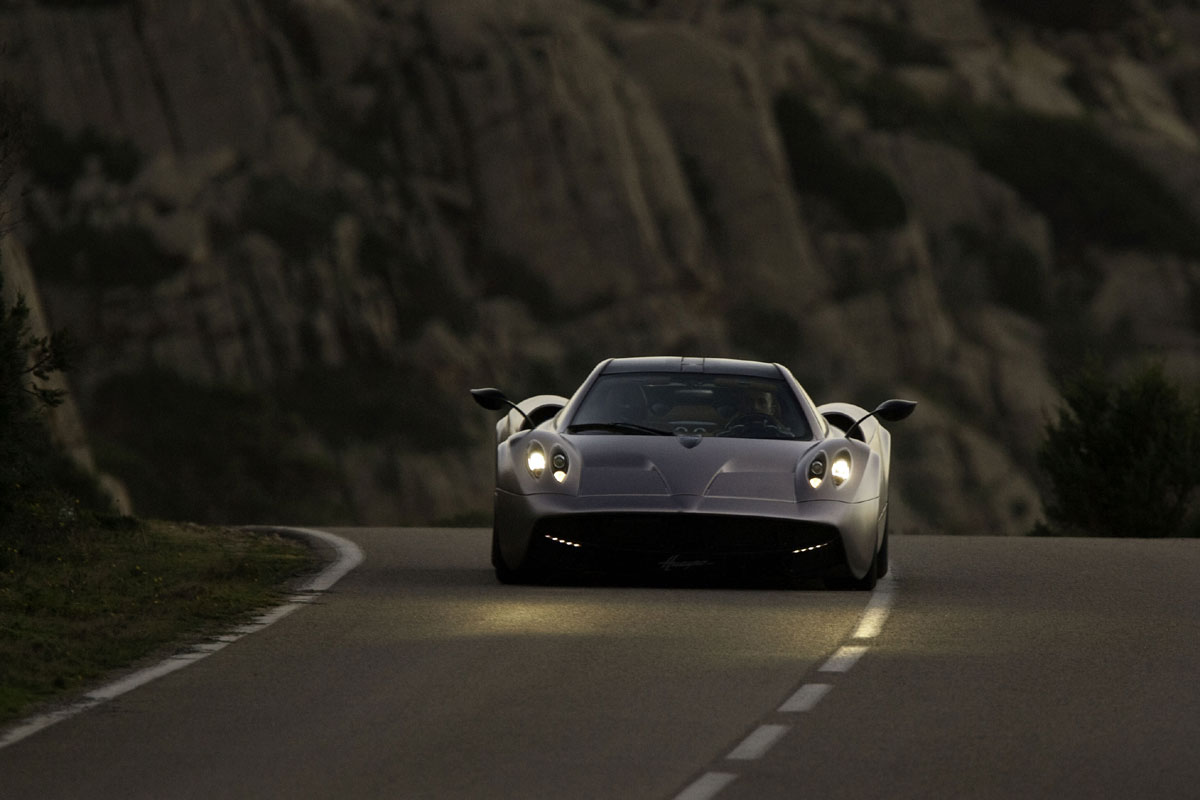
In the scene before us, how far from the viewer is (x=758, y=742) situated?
915cm

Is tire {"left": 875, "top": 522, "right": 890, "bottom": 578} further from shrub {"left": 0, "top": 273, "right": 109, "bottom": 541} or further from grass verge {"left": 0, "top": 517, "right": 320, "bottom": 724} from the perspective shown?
shrub {"left": 0, "top": 273, "right": 109, "bottom": 541}

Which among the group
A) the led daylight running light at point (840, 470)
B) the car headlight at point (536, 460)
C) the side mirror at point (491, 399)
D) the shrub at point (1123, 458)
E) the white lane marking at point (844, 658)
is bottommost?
the shrub at point (1123, 458)

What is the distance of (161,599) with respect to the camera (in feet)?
46.6

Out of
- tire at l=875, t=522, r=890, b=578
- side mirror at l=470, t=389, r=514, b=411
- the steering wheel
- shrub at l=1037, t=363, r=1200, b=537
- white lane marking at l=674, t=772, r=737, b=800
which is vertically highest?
side mirror at l=470, t=389, r=514, b=411

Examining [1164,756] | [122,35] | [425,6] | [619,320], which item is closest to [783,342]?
[619,320]

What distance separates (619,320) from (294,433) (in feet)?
37.9

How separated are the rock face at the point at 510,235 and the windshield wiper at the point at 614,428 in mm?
51405

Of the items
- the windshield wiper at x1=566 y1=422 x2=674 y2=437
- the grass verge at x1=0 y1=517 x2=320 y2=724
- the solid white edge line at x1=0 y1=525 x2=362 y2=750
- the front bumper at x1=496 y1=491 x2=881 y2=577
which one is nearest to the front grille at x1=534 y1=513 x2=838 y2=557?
the front bumper at x1=496 y1=491 x2=881 y2=577

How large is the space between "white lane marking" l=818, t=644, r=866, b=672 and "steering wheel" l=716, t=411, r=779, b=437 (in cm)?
359

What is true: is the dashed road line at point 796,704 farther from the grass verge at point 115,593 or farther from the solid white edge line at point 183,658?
the grass verge at point 115,593

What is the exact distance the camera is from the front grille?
572 inches

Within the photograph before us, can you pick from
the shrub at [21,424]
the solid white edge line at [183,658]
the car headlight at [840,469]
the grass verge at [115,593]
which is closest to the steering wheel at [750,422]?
the car headlight at [840,469]

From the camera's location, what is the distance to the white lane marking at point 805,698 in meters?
10.0

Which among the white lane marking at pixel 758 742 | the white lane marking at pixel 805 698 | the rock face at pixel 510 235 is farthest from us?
→ the rock face at pixel 510 235
